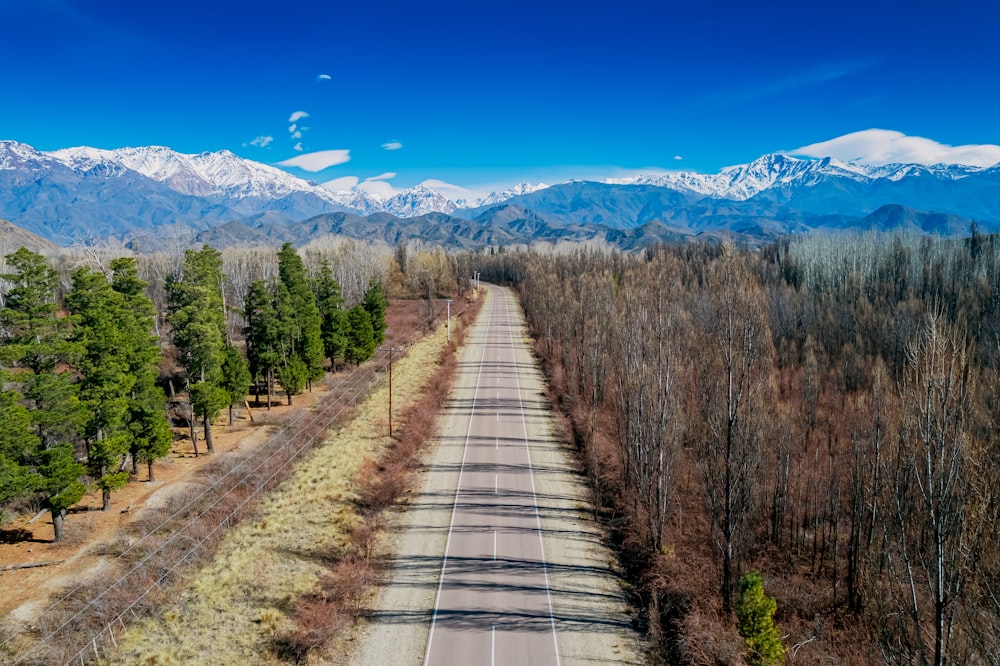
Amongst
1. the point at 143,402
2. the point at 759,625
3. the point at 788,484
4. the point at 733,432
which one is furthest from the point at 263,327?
the point at 759,625

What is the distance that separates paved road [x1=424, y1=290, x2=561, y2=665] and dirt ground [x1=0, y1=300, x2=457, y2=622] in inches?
746

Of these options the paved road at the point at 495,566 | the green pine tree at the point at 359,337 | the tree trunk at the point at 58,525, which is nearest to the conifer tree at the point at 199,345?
the tree trunk at the point at 58,525

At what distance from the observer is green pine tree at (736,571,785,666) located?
16359 millimetres

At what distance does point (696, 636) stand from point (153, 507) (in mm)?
34150

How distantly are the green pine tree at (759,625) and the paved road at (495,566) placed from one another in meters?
7.17

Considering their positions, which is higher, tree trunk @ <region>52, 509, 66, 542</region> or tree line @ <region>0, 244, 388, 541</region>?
tree line @ <region>0, 244, 388, 541</region>

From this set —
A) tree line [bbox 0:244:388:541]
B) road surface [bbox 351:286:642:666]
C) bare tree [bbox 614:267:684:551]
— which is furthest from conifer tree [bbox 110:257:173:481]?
bare tree [bbox 614:267:684:551]

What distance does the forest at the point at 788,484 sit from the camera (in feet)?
46.9

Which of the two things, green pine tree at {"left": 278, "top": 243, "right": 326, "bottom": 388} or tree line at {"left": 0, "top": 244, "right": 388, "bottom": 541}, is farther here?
green pine tree at {"left": 278, "top": 243, "right": 326, "bottom": 388}

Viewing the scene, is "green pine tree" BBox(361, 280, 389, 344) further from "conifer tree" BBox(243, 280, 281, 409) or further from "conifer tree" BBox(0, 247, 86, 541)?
"conifer tree" BBox(0, 247, 86, 541)

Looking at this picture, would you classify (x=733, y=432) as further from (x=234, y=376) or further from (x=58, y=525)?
(x=234, y=376)

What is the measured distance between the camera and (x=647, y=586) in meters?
24.0

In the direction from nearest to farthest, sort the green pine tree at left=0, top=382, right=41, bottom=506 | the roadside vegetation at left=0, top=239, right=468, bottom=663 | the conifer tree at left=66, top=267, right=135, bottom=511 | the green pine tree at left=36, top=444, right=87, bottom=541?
the roadside vegetation at left=0, top=239, right=468, bottom=663, the green pine tree at left=0, top=382, right=41, bottom=506, the green pine tree at left=36, top=444, right=87, bottom=541, the conifer tree at left=66, top=267, right=135, bottom=511

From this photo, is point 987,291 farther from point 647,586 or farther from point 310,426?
point 310,426
